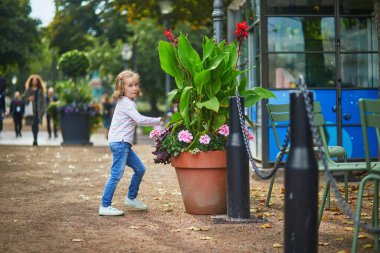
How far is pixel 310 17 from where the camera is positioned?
38.5 ft

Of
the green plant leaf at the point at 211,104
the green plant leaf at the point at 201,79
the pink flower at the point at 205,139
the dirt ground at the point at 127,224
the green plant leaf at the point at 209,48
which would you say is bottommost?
the dirt ground at the point at 127,224

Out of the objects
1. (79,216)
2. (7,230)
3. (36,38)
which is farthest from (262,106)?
(36,38)

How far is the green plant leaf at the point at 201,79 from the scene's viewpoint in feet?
22.8

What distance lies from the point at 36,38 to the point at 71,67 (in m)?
21.8

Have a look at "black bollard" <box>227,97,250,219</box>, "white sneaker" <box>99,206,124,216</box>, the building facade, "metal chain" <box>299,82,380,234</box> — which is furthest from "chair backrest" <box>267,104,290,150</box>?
the building facade

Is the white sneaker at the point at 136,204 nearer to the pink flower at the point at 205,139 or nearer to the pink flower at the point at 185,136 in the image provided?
the pink flower at the point at 185,136

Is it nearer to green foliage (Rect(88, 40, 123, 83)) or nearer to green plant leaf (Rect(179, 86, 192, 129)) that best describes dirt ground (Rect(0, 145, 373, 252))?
green plant leaf (Rect(179, 86, 192, 129))

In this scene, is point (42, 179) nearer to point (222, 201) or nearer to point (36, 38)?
point (222, 201)

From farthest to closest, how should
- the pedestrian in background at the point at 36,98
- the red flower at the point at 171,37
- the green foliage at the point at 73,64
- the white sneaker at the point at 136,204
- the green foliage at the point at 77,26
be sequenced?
the green foliage at the point at 77,26, the green foliage at the point at 73,64, the pedestrian in background at the point at 36,98, the white sneaker at the point at 136,204, the red flower at the point at 171,37

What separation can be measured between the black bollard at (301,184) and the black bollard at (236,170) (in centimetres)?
195

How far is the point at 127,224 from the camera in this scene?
6789 mm

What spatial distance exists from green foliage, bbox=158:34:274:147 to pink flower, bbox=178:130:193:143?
54mm

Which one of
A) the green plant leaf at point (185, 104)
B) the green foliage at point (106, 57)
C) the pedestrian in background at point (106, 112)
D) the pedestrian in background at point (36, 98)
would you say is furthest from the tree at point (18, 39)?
the green plant leaf at point (185, 104)

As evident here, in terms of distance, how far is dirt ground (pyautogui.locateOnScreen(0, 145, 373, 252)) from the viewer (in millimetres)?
5695
